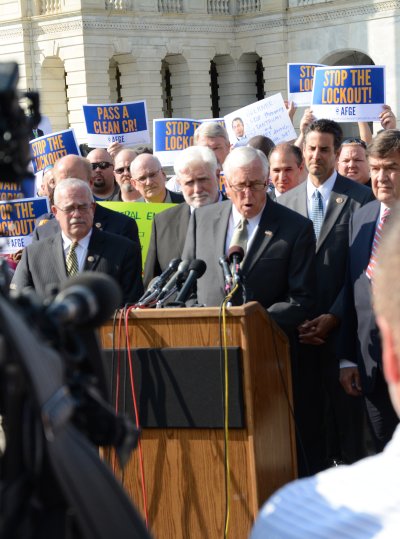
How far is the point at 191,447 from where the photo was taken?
4.76 metres

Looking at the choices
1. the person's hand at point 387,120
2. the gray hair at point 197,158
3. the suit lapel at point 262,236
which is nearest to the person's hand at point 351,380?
the suit lapel at point 262,236

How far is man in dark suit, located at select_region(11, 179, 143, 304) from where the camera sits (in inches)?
238

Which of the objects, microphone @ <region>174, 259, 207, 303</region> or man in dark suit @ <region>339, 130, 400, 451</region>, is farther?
man in dark suit @ <region>339, 130, 400, 451</region>

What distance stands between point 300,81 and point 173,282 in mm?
8444

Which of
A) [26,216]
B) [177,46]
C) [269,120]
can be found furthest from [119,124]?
[177,46]

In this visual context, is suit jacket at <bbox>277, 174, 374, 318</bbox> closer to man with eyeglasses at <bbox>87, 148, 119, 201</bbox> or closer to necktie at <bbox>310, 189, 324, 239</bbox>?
necktie at <bbox>310, 189, 324, 239</bbox>

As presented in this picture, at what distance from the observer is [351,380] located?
5621 mm

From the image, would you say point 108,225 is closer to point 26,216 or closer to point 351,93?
point 26,216

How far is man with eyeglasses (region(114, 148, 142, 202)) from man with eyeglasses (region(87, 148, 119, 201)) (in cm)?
6

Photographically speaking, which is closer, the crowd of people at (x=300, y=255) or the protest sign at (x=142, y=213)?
the crowd of people at (x=300, y=255)

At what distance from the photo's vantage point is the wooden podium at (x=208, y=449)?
15.3ft

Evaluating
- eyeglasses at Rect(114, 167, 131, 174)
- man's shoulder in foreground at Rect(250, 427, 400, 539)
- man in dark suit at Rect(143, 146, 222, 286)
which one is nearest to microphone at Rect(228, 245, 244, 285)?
man in dark suit at Rect(143, 146, 222, 286)

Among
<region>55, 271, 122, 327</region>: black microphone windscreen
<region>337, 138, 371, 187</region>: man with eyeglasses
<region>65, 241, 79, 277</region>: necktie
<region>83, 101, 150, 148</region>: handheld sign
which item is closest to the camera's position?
<region>55, 271, 122, 327</region>: black microphone windscreen

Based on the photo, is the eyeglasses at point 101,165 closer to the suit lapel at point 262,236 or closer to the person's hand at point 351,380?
the suit lapel at point 262,236
